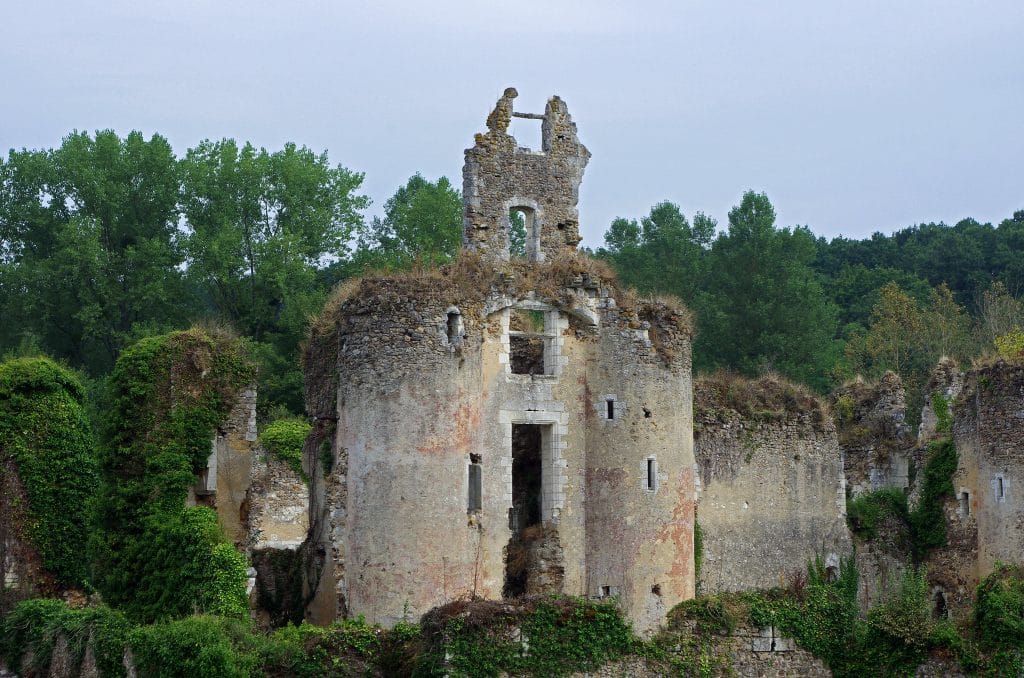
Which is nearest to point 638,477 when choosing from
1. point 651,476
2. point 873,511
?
point 651,476

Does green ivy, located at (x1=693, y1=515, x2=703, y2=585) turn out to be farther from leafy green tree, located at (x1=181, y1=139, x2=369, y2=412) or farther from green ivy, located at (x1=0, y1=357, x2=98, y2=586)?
leafy green tree, located at (x1=181, y1=139, x2=369, y2=412)

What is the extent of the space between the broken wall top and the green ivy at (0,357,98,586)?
9773 millimetres

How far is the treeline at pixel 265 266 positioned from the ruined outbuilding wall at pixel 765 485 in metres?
16.5

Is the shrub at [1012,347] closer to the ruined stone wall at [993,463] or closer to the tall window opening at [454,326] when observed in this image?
the ruined stone wall at [993,463]

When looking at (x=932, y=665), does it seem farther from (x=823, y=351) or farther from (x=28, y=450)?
(x=823, y=351)

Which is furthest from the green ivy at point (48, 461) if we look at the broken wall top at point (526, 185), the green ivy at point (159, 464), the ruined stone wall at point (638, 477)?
the ruined stone wall at point (638, 477)

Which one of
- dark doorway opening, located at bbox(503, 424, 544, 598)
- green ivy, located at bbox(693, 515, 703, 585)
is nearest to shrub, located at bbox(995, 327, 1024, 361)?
green ivy, located at bbox(693, 515, 703, 585)

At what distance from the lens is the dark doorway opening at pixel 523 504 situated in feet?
103

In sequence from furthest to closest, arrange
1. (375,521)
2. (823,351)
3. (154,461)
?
(823,351) → (154,461) → (375,521)

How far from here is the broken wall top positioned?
3438 centimetres

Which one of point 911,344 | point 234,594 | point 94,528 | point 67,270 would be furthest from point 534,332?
point 911,344

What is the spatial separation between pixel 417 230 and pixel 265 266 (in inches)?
213

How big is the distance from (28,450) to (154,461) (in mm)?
5349

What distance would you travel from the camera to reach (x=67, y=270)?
5325cm
